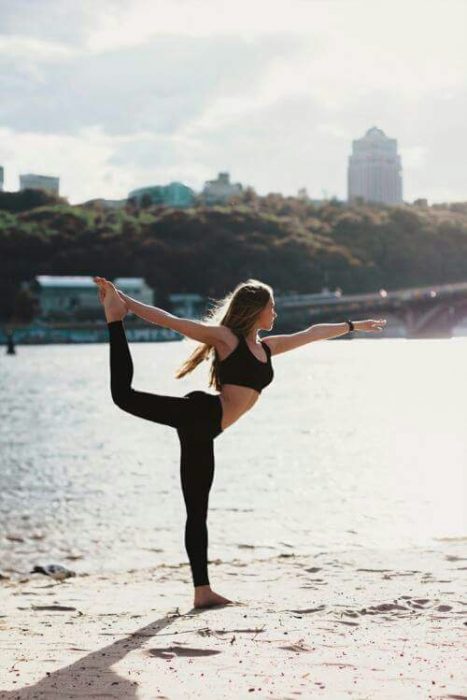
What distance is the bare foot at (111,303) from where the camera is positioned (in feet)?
17.4

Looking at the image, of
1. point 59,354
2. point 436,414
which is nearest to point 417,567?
point 436,414

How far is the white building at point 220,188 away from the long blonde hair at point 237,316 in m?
181

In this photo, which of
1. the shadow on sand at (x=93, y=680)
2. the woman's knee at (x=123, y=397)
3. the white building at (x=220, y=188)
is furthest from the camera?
the white building at (x=220, y=188)

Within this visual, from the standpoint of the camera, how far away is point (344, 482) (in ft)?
63.7

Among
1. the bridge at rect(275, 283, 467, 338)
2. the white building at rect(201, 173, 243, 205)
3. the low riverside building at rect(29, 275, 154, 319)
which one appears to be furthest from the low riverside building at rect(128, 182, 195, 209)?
the bridge at rect(275, 283, 467, 338)

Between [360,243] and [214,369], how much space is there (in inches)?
5067

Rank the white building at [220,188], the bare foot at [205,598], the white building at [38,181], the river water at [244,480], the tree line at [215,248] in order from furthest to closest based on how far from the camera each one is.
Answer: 1. the white building at [220,188]
2. the white building at [38,181]
3. the tree line at [215,248]
4. the river water at [244,480]
5. the bare foot at [205,598]

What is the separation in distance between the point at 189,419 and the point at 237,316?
0.58 meters

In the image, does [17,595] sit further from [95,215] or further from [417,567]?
[95,215]

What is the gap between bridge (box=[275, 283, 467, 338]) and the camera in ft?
308

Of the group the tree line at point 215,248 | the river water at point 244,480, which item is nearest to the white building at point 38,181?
the tree line at point 215,248

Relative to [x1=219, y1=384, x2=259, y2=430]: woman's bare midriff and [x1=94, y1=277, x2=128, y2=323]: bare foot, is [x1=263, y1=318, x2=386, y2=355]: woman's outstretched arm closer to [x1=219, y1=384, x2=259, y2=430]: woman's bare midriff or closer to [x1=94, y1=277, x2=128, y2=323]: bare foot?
[x1=219, y1=384, x2=259, y2=430]: woman's bare midriff

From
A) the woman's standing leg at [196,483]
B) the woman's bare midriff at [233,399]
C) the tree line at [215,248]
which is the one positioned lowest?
the woman's standing leg at [196,483]

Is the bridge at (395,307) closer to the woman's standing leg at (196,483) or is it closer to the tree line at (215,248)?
the tree line at (215,248)
